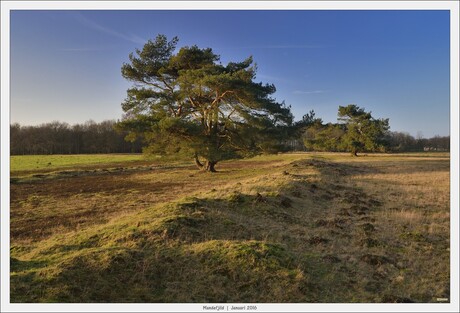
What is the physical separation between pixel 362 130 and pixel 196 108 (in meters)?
39.9

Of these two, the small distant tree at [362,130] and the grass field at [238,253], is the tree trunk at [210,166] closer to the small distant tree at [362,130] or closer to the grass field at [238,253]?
the grass field at [238,253]

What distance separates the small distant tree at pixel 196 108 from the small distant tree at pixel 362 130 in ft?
107

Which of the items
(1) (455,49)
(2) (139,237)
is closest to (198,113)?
(2) (139,237)

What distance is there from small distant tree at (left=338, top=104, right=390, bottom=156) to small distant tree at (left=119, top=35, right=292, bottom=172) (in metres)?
32.5

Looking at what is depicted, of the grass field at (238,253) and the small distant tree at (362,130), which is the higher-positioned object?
the small distant tree at (362,130)

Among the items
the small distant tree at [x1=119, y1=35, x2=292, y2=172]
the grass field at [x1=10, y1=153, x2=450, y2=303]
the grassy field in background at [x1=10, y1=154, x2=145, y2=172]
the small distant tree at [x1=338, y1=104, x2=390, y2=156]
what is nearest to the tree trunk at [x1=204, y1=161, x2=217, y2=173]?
the small distant tree at [x1=119, y1=35, x2=292, y2=172]

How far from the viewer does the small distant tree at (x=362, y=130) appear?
5312cm

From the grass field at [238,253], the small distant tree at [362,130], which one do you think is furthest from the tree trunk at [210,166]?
the small distant tree at [362,130]

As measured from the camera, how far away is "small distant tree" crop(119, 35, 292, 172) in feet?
78.6

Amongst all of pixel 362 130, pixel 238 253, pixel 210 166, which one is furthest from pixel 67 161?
pixel 362 130

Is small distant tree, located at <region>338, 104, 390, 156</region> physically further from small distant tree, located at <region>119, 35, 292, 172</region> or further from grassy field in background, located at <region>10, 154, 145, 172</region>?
grassy field in background, located at <region>10, 154, 145, 172</region>

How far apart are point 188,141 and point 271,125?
284 inches

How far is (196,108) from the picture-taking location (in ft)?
90.2

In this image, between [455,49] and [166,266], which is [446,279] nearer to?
[455,49]
